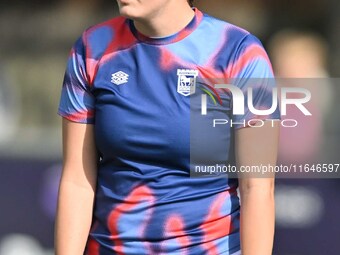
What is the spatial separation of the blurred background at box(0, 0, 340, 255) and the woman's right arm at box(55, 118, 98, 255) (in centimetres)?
169

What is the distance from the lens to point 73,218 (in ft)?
7.09

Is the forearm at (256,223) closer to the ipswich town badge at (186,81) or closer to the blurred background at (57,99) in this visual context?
the ipswich town badge at (186,81)

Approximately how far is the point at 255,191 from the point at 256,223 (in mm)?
75

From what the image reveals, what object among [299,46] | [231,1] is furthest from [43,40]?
[299,46]

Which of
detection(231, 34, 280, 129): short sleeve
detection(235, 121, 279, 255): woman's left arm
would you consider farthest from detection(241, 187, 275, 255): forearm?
detection(231, 34, 280, 129): short sleeve

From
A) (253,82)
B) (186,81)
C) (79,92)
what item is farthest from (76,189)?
(253,82)

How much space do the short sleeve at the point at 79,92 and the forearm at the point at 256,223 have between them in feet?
1.43

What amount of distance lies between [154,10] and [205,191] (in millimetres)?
448

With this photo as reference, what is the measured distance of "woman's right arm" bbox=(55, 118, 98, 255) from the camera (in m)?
2.16

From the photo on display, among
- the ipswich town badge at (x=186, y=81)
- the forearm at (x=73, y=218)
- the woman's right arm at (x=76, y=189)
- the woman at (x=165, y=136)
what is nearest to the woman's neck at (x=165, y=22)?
the woman at (x=165, y=136)

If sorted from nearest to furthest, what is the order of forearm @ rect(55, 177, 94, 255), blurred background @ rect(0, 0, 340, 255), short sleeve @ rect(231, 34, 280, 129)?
short sleeve @ rect(231, 34, 280, 129)
forearm @ rect(55, 177, 94, 255)
blurred background @ rect(0, 0, 340, 255)

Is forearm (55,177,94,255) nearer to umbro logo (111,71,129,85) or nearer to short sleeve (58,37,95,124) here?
short sleeve (58,37,95,124)

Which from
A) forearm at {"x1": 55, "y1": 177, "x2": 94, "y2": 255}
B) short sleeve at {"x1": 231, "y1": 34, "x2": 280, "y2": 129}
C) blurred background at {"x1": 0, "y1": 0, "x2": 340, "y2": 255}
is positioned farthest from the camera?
blurred background at {"x1": 0, "y1": 0, "x2": 340, "y2": 255}

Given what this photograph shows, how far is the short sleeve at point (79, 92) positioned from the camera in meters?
2.14
